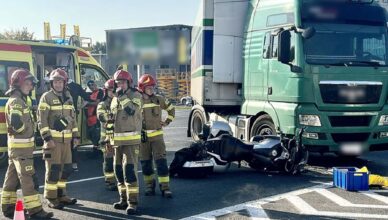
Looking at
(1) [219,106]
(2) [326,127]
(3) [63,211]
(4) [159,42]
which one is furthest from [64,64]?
(4) [159,42]

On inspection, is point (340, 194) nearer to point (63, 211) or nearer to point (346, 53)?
point (346, 53)

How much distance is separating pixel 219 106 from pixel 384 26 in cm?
410

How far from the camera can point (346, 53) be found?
28.3ft

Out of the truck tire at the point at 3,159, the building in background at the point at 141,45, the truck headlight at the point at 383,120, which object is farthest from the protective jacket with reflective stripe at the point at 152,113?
the building in background at the point at 141,45

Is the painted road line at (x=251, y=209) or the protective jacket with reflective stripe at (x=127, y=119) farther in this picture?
the protective jacket with reflective stripe at (x=127, y=119)

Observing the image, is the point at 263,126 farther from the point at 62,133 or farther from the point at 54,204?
the point at 54,204

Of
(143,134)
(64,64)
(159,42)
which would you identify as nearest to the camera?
(143,134)

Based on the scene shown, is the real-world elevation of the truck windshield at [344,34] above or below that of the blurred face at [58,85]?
above

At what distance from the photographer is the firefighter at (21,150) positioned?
581 centimetres

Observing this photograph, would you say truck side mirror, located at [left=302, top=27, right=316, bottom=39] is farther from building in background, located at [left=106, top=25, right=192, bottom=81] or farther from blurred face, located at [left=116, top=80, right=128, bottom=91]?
building in background, located at [left=106, top=25, right=192, bottom=81]

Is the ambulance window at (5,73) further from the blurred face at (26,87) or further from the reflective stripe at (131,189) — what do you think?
the reflective stripe at (131,189)

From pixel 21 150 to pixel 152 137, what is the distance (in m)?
1.86

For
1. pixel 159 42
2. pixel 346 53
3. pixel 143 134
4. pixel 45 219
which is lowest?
pixel 45 219

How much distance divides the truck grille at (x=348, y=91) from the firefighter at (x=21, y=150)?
16.6ft
